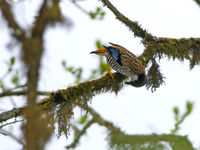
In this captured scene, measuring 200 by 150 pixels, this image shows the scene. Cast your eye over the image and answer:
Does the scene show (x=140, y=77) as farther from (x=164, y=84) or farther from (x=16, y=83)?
(x=16, y=83)

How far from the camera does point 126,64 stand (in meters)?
5.06

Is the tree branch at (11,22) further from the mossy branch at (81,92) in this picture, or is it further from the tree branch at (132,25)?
the tree branch at (132,25)

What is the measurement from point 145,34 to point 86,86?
1352 millimetres

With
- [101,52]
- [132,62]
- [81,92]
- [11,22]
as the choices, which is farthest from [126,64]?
[11,22]

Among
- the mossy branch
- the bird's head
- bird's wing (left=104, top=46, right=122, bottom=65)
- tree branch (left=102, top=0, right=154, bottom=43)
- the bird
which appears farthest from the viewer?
the bird's head

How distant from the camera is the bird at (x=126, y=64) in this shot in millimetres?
4891

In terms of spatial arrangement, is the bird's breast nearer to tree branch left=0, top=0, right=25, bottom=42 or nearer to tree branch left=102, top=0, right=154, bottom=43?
tree branch left=102, top=0, right=154, bottom=43

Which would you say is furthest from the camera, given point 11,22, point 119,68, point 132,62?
point 132,62

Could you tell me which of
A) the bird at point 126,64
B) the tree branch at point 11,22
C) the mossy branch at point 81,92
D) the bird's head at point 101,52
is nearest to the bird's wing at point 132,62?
the bird at point 126,64

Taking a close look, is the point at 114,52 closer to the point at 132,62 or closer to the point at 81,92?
the point at 132,62

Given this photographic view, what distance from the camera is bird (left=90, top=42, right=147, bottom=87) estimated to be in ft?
16.0

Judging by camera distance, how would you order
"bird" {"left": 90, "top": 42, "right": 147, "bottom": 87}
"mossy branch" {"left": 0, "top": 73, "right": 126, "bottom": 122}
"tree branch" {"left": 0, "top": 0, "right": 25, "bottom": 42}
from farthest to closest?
"bird" {"left": 90, "top": 42, "right": 147, "bottom": 87} → "mossy branch" {"left": 0, "top": 73, "right": 126, "bottom": 122} → "tree branch" {"left": 0, "top": 0, "right": 25, "bottom": 42}

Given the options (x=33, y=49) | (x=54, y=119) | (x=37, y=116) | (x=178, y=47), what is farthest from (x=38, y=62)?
(x=178, y=47)

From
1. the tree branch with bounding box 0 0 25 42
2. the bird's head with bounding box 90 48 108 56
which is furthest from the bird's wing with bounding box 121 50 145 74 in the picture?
the tree branch with bounding box 0 0 25 42
